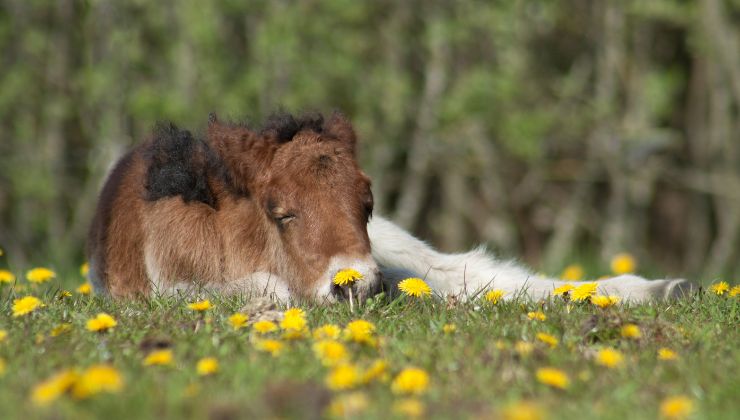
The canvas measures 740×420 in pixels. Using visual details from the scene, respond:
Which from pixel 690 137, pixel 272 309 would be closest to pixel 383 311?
pixel 272 309

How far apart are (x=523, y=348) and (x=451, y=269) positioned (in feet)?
9.07

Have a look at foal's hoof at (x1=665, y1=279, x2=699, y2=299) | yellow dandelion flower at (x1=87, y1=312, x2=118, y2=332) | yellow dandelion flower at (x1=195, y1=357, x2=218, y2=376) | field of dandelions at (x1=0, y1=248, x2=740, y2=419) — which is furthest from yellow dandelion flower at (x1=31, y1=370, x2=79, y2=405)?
foal's hoof at (x1=665, y1=279, x2=699, y2=299)

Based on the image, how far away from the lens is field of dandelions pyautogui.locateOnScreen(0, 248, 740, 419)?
307 cm

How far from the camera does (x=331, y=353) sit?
3670mm

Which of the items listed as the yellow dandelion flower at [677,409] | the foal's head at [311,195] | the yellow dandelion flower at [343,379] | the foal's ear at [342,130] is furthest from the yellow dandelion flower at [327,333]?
the foal's ear at [342,130]

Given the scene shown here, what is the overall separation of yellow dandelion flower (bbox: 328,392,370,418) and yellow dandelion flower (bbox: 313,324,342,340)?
98cm

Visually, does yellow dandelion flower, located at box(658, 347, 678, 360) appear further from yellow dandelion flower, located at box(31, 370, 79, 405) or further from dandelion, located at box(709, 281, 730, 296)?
yellow dandelion flower, located at box(31, 370, 79, 405)

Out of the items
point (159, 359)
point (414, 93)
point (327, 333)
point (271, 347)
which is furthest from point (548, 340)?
point (414, 93)

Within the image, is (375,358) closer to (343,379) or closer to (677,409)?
(343,379)

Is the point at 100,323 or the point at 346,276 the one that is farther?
the point at 346,276

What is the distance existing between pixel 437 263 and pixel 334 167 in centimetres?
157

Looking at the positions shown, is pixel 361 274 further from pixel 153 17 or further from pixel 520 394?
pixel 153 17

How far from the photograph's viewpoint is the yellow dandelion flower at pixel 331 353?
3675mm

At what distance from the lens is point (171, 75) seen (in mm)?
14906
